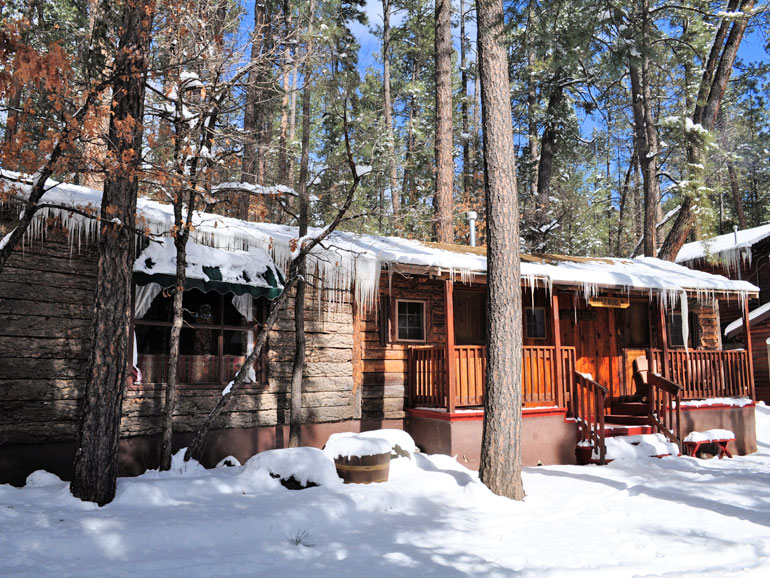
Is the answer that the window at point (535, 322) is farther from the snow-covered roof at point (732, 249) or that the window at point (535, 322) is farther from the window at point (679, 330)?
the snow-covered roof at point (732, 249)

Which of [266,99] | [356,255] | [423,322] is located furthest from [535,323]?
[266,99]

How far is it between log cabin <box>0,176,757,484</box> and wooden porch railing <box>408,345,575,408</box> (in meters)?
0.03

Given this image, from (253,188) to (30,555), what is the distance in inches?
193

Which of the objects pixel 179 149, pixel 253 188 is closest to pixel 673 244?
pixel 253 188

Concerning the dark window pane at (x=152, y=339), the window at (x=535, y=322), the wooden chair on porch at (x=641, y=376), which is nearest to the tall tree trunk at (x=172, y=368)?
the dark window pane at (x=152, y=339)

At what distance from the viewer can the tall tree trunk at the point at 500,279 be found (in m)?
7.00

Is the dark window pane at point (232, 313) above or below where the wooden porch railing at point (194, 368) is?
above

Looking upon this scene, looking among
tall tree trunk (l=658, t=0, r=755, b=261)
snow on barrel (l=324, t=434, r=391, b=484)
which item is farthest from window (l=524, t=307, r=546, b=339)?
snow on barrel (l=324, t=434, r=391, b=484)

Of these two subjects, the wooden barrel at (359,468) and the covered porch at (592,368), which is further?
the covered porch at (592,368)

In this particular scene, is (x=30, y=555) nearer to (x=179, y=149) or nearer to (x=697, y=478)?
(x=179, y=149)

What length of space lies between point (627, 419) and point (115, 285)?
9.44m

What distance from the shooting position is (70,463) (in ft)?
23.3

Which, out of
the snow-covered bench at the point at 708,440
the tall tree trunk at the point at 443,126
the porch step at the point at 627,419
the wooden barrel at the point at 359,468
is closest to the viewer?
the wooden barrel at the point at 359,468

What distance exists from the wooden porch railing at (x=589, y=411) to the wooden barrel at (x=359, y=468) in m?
4.19
